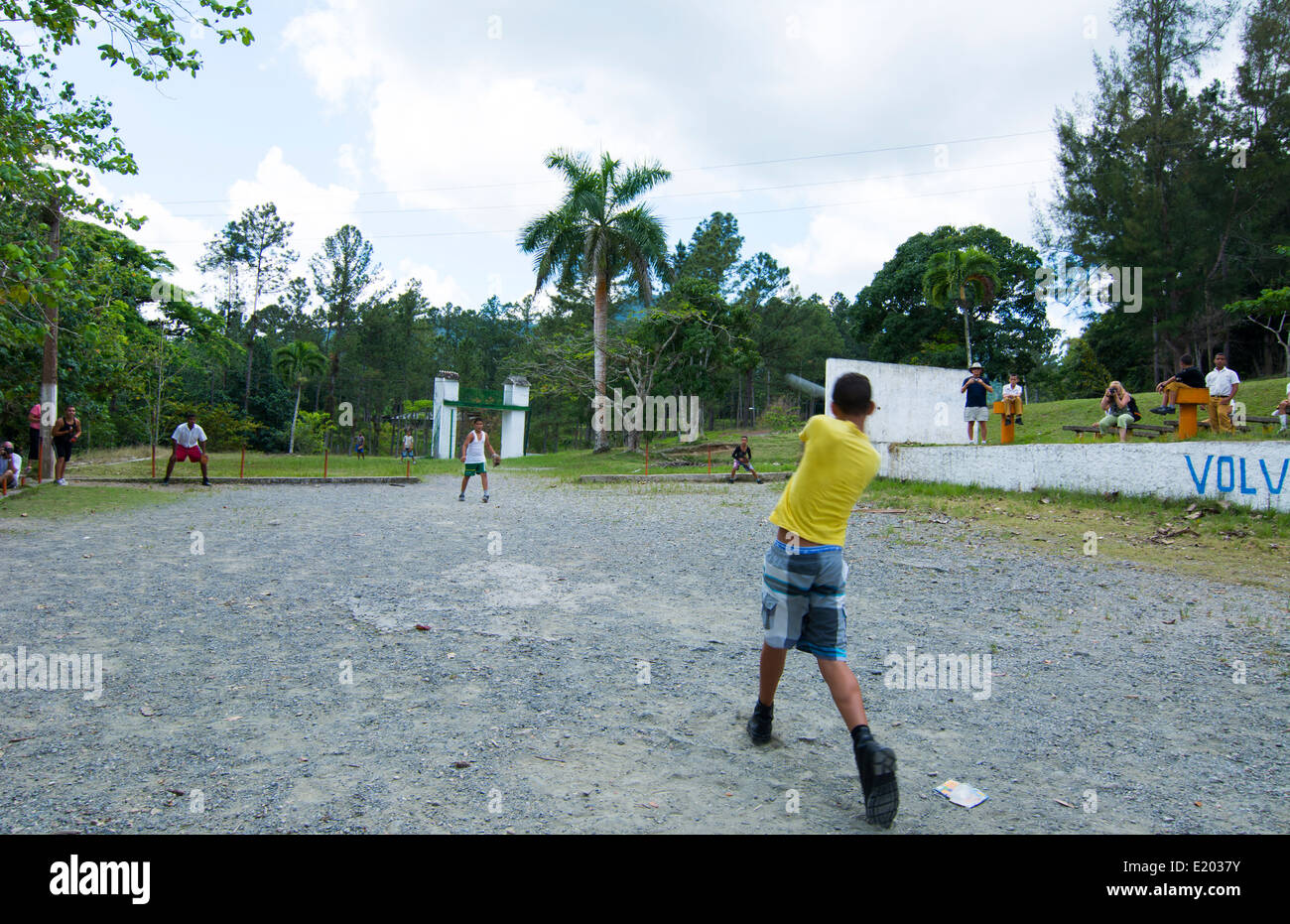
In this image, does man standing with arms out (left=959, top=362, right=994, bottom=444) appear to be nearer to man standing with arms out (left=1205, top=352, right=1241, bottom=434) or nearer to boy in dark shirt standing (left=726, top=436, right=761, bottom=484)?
man standing with arms out (left=1205, top=352, right=1241, bottom=434)

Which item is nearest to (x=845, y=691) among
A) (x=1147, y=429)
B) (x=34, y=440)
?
(x=1147, y=429)

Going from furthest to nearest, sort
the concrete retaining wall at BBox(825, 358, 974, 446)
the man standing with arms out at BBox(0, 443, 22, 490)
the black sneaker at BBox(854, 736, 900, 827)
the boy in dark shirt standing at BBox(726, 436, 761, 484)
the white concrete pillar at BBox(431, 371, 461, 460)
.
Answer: the white concrete pillar at BBox(431, 371, 461, 460)
the boy in dark shirt standing at BBox(726, 436, 761, 484)
the concrete retaining wall at BBox(825, 358, 974, 446)
the man standing with arms out at BBox(0, 443, 22, 490)
the black sneaker at BBox(854, 736, 900, 827)

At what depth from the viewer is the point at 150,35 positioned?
8031mm

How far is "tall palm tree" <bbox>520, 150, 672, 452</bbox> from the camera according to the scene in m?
29.3

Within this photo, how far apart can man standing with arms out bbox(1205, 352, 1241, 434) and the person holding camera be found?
1.16m

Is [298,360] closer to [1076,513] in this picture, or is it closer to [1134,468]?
[1076,513]

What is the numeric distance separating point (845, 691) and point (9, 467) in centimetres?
1659

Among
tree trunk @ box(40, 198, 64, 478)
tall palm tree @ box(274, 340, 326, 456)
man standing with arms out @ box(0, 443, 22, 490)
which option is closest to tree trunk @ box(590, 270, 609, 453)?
tree trunk @ box(40, 198, 64, 478)

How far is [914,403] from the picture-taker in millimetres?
17406
